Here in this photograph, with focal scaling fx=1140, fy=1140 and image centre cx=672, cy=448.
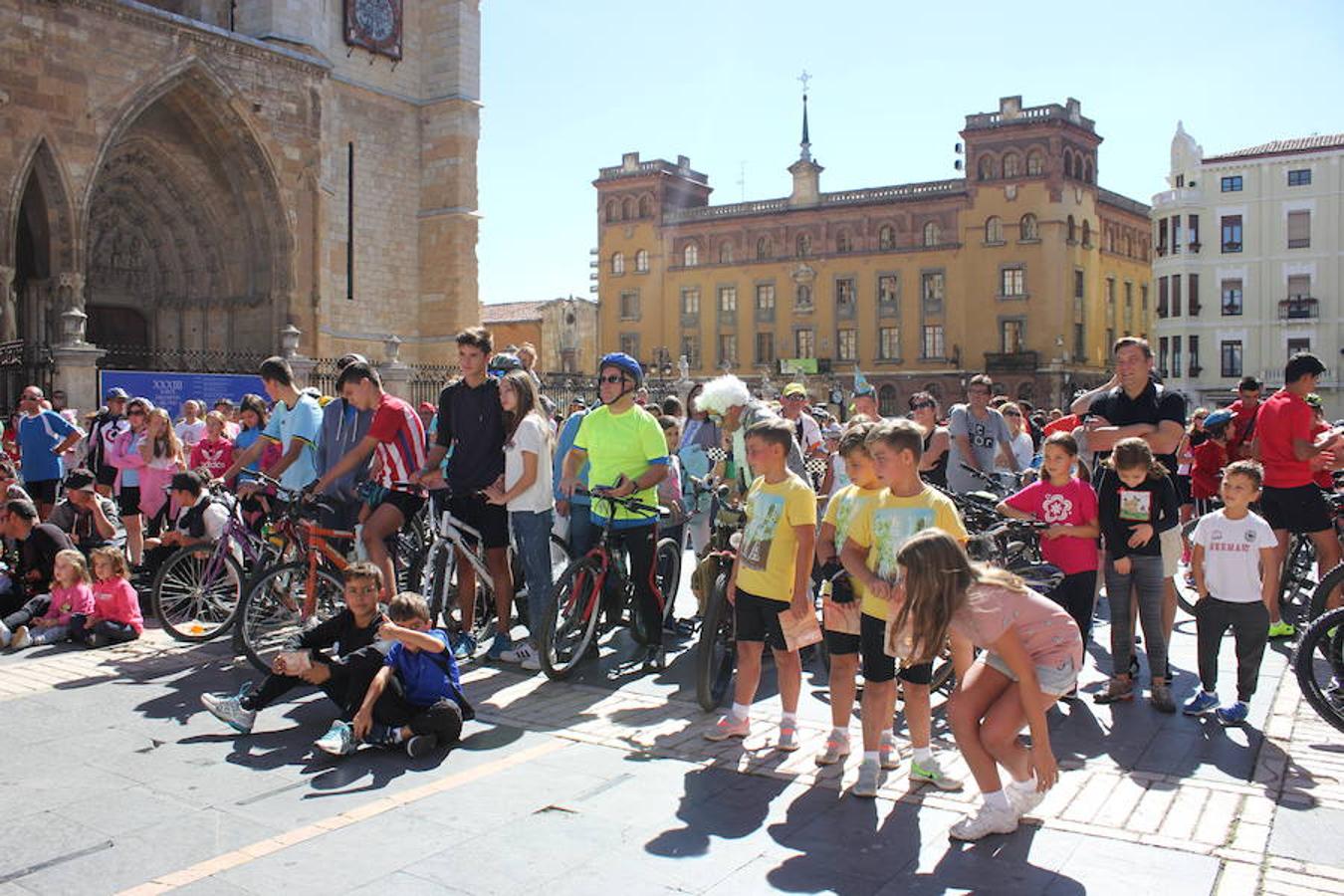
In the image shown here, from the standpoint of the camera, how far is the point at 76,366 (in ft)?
56.9

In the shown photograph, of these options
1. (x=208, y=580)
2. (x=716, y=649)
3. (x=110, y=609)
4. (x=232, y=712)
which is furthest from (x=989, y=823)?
(x=110, y=609)

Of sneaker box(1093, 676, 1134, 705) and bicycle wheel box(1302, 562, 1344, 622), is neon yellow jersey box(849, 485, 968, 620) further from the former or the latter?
bicycle wheel box(1302, 562, 1344, 622)

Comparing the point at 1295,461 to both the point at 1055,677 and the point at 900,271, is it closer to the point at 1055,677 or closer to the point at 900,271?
the point at 1055,677

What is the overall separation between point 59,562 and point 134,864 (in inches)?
187

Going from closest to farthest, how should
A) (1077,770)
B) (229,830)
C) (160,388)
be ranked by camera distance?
(229,830)
(1077,770)
(160,388)

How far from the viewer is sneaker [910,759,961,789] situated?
508 cm

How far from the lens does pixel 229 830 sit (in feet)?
15.1

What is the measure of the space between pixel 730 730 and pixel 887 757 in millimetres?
874

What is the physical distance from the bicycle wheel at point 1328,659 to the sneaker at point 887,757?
2.20 metres

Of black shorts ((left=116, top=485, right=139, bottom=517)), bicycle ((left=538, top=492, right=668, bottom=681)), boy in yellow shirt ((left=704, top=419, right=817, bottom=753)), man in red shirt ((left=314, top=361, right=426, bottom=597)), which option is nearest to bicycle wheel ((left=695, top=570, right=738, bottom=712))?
boy in yellow shirt ((left=704, top=419, right=817, bottom=753))

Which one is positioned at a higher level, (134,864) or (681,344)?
(681,344)

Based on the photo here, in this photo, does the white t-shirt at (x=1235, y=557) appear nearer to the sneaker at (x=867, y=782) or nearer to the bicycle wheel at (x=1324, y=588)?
the bicycle wheel at (x=1324, y=588)

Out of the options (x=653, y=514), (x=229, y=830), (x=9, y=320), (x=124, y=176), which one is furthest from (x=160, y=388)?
(x=229, y=830)

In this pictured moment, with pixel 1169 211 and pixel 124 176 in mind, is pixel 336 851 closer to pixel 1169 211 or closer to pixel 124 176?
pixel 124 176
